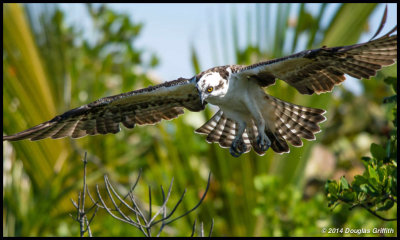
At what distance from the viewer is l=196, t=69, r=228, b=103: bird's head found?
4.30m

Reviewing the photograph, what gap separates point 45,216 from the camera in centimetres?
537

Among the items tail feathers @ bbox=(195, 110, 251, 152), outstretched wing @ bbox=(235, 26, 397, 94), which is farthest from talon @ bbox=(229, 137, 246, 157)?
outstretched wing @ bbox=(235, 26, 397, 94)

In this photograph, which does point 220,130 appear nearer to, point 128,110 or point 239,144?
point 239,144

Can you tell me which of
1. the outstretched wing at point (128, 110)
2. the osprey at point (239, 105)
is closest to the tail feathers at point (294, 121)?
the osprey at point (239, 105)

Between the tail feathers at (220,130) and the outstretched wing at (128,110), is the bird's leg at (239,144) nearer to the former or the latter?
the tail feathers at (220,130)

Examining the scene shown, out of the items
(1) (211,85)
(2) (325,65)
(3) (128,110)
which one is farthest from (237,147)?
(2) (325,65)

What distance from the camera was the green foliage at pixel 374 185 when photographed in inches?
121

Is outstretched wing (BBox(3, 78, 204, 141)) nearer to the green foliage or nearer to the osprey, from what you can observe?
the osprey

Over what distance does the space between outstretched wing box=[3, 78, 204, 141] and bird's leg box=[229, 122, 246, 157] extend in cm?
40

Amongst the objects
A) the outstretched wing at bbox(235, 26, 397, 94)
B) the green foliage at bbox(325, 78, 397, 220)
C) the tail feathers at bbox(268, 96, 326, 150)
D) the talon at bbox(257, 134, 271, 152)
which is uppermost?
the outstretched wing at bbox(235, 26, 397, 94)

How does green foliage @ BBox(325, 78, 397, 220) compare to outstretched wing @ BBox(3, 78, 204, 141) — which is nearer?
green foliage @ BBox(325, 78, 397, 220)

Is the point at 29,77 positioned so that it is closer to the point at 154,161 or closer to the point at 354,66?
the point at 154,161

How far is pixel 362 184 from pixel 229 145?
2072mm

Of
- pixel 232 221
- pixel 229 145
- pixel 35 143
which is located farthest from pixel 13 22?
pixel 232 221
